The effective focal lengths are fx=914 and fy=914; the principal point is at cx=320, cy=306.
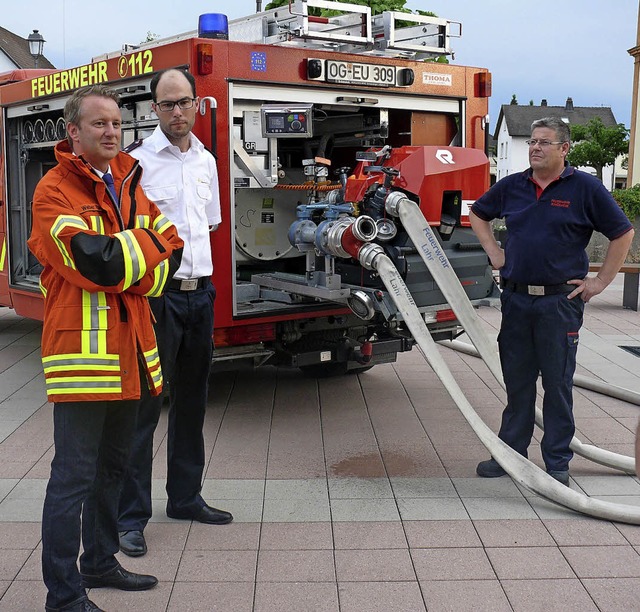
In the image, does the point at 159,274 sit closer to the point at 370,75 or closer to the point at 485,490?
the point at 485,490

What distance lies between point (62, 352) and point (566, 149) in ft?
10.0

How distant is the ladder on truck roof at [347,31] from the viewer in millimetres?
6121

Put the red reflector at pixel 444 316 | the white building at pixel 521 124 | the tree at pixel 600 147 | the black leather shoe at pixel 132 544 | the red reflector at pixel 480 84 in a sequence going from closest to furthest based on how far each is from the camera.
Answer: the black leather shoe at pixel 132 544
the red reflector at pixel 444 316
the red reflector at pixel 480 84
the tree at pixel 600 147
the white building at pixel 521 124

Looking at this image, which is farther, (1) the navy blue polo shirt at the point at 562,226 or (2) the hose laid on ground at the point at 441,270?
(2) the hose laid on ground at the point at 441,270

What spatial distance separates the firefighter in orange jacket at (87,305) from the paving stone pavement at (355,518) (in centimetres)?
51

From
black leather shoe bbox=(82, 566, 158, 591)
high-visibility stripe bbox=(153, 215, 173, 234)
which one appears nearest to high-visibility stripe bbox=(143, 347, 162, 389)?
high-visibility stripe bbox=(153, 215, 173, 234)

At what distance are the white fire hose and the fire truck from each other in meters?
0.19

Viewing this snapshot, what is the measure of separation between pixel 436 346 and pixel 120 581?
2208 millimetres

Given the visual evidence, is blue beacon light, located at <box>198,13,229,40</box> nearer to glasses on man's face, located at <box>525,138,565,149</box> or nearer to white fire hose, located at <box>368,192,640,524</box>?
white fire hose, located at <box>368,192,640,524</box>

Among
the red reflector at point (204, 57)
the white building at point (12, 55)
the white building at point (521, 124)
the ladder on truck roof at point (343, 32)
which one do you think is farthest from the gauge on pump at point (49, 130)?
the white building at point (521, 124)

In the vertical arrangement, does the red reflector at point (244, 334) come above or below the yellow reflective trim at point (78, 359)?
below

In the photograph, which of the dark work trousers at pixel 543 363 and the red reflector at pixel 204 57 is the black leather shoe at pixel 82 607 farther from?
the red reflector at pixel 204 57

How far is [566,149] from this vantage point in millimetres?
5008

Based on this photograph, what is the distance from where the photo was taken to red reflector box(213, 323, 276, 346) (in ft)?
19.9
